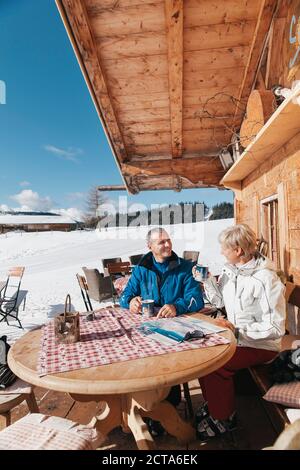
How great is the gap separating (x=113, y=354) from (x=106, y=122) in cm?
323

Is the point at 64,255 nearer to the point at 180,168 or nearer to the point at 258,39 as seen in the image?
the point at 180,168

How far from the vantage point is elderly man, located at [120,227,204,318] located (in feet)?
7.32

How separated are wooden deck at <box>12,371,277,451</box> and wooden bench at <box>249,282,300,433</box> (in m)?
0.06

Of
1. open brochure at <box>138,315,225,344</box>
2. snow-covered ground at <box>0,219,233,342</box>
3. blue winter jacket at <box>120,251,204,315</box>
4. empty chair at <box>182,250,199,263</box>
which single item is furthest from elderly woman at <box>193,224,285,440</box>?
empty chair at <box>182,250,199,263</box>

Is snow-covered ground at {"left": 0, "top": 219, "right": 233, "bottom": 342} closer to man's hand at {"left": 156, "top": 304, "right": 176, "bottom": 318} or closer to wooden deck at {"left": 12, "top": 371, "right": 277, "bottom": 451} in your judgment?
wooden deck at {"left": 12, "top": 371, "right": 277, "bottom": 451}

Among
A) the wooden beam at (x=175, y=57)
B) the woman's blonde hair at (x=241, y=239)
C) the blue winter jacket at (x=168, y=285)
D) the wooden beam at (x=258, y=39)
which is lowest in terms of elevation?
the blue winter jacket at (x=168, y=285)

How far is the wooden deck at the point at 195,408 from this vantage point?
188cm

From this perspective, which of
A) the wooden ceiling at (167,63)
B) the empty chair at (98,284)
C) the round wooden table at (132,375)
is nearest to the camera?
the round wooden table at (132,375)

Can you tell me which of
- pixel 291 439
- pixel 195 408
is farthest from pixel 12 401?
pixel 291 439

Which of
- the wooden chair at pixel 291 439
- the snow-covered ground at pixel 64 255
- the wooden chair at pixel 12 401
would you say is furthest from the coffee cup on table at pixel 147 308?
the snow-covered ground at pixel 64 255

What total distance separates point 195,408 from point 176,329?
3.45 feet

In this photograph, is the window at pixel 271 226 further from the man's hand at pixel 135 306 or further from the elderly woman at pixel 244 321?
the man's hand at pixel 135 306
